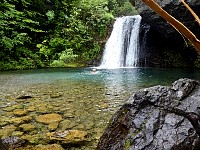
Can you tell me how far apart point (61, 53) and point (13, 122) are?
439 inches

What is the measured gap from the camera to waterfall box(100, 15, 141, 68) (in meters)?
14.8

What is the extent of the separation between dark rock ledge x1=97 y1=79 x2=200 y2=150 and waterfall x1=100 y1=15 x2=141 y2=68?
12060 mm

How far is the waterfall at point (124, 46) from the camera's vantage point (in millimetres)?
14750

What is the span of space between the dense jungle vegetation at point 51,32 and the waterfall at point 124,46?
0.65 m

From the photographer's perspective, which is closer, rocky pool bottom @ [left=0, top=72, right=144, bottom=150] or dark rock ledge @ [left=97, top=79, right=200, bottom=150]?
dark rock ledge @ [left=97, top=79, right=200, bottom=150]

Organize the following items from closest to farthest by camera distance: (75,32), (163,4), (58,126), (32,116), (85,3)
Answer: (58,126), (32,116), (163,4), (75,32), (85,3)

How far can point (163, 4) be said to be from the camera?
10.6 metres

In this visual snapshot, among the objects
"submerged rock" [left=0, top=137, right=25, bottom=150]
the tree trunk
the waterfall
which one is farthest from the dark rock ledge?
the waterfall

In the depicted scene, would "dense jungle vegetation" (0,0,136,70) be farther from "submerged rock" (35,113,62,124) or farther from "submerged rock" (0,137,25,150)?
"submerged rock" (0,137,25,150)


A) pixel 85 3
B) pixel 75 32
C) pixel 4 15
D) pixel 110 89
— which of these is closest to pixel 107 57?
pixel 75 32

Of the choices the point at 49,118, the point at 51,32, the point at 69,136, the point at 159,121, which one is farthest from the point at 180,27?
the point at 51,32

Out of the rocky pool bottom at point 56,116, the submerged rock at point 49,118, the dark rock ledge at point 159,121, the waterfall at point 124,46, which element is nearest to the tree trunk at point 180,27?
the dark rock ledge at point 159,121

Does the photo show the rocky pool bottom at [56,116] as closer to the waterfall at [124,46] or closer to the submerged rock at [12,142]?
the submerged rock at [12,142]

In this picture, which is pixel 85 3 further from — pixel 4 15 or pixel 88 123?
pixel 88 123
